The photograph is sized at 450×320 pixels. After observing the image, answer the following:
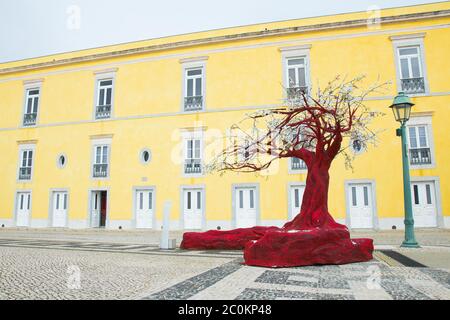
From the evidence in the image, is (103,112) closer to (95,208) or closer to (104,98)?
(104,98)

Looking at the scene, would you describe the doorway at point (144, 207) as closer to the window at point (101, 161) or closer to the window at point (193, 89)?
the window at point (101, 161)

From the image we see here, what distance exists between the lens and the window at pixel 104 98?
728 inches

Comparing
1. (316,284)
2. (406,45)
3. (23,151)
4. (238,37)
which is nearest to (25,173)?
(23,151)

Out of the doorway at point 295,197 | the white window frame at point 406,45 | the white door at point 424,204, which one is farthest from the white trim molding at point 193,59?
the white door at point 424,204

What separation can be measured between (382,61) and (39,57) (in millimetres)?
18959

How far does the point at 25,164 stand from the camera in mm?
19578

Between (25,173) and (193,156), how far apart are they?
1011 centimetres

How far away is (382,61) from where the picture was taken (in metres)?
15.3

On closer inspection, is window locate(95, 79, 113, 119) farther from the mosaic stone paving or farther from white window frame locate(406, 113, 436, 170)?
the mosaic stone paving

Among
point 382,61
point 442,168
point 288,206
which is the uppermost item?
point 382,61

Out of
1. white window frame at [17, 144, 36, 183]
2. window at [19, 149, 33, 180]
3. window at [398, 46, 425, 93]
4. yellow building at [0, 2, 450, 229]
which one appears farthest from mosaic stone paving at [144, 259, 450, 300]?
window at [19, 149, 33, 180]

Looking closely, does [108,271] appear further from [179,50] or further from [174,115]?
[179,50]
